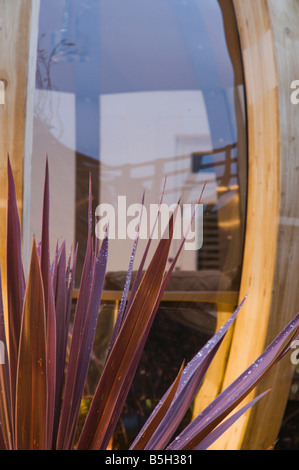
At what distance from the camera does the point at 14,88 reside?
5.74 feet

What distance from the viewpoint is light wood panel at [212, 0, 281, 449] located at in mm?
1952

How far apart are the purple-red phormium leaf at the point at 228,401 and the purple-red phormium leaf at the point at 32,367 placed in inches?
9.3

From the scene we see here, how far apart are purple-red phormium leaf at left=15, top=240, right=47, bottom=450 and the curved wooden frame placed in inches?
55.4

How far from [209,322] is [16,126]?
45.8 inches

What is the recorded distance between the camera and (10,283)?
82cm

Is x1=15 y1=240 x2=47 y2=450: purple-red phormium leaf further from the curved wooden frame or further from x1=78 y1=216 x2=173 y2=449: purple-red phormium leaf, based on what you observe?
the curved wooden frame

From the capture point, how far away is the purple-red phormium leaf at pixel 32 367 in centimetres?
69
